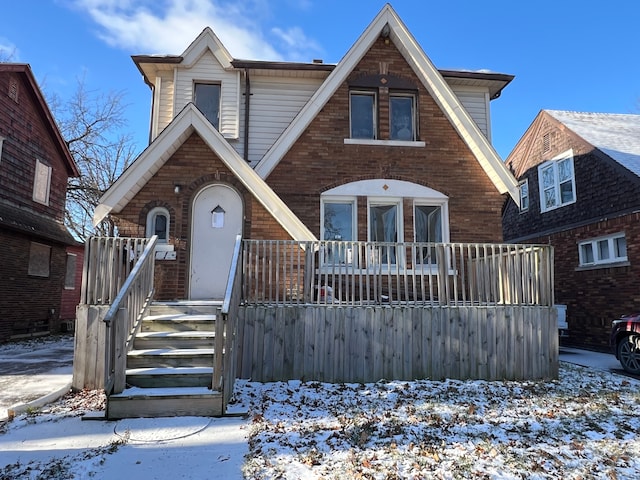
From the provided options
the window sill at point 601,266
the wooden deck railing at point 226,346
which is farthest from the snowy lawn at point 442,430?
the window sill at point 601,266

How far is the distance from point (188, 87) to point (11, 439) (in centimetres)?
940

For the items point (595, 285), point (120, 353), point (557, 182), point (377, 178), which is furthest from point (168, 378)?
point (557, 182)

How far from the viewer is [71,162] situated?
1909cm

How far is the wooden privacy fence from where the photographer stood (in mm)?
7286

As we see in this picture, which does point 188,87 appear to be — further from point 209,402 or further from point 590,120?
point 590,120

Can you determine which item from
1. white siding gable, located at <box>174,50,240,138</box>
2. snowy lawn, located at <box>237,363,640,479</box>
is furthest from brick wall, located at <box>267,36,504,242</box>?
snowy lawn, located at <box>237,363,640,479</box>

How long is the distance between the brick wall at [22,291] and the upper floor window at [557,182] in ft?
60.3

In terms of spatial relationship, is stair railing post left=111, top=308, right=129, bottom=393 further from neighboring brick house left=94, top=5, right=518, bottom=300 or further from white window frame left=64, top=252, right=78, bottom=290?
white window frame left=64, top=252, right=78, bottom=290

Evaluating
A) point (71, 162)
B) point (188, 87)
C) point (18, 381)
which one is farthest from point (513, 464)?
point (71, 162)

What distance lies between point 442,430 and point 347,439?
119cm

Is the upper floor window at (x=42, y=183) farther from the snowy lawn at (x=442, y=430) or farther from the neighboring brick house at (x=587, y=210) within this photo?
the neighboring brick house at (x=587, y=210)

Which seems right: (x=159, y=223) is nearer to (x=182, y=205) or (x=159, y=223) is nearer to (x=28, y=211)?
(x=182, y=205)

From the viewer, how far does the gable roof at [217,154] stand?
888 centimetres

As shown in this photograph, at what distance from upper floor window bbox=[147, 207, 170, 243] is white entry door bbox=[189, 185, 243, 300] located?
557mm
